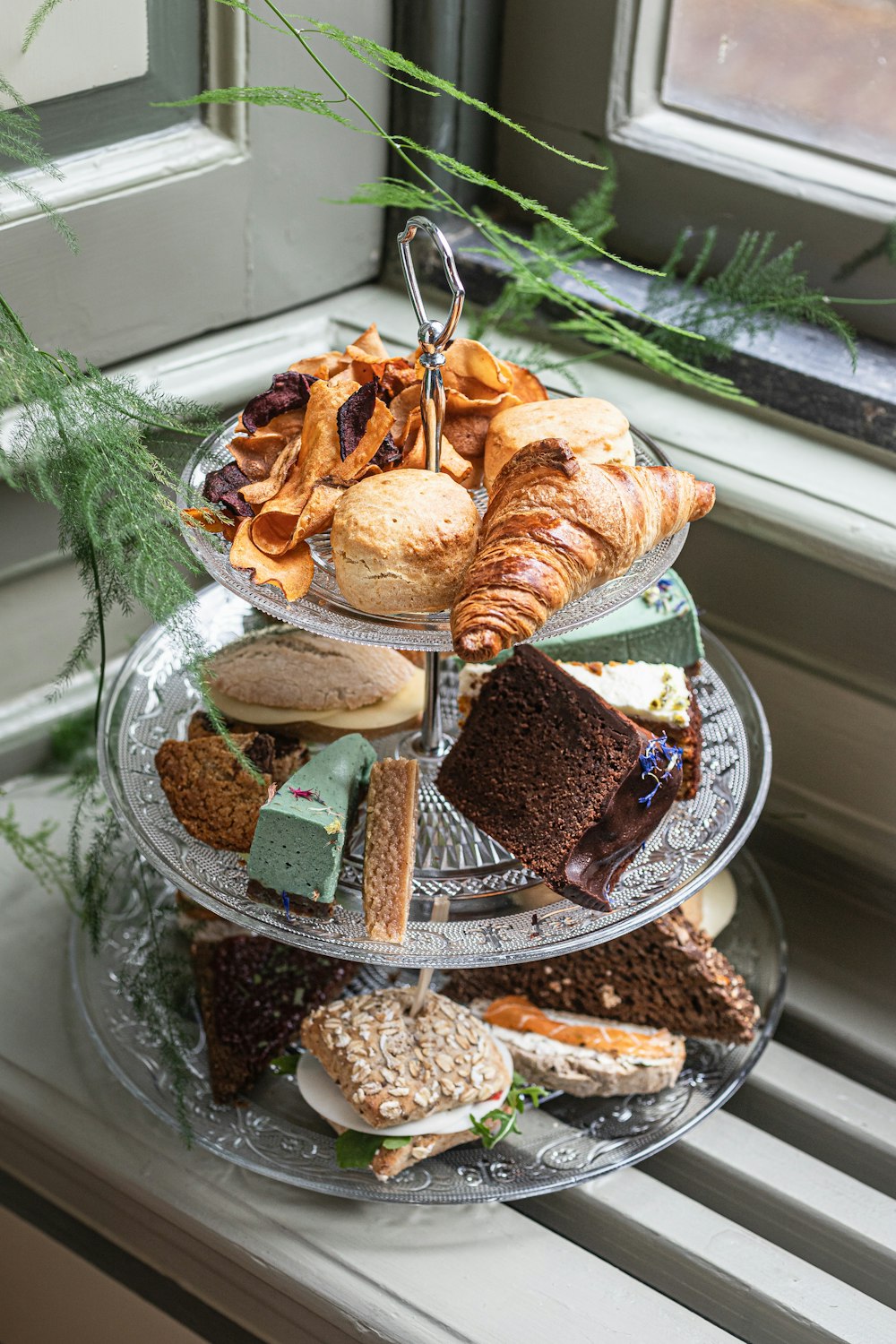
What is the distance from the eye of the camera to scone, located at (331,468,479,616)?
2.39 feet

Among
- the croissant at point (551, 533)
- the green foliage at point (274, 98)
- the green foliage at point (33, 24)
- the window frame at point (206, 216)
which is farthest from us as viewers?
the window frame at point (206, 216)

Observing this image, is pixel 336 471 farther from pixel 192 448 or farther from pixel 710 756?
pixel 710 756

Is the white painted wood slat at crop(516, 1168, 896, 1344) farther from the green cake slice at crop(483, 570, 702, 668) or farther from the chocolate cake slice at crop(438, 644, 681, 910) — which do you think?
the green cake slice at crop(483, 570, 702, 668)

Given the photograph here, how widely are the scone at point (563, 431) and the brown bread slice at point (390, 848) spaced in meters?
0.20

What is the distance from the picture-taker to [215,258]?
1.13 meters

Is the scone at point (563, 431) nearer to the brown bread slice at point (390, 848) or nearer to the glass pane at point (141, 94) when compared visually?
the brown bread slice at point (390, 848)

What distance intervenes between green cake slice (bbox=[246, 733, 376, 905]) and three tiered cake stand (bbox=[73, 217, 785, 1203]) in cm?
2

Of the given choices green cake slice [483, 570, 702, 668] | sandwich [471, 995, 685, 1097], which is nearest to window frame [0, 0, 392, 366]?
green cake slice [483, 570, 702, 668]

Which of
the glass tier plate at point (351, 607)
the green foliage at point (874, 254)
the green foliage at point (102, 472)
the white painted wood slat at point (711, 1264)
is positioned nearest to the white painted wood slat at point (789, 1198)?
the white painted wood slat at point (711, 1264)

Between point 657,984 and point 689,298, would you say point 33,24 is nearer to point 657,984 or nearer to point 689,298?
point 689,298

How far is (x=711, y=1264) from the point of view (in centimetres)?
87

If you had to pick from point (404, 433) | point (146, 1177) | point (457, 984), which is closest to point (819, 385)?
point (404, 433)

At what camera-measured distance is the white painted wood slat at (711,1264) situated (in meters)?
0.84

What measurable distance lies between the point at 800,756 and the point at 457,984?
382mm
